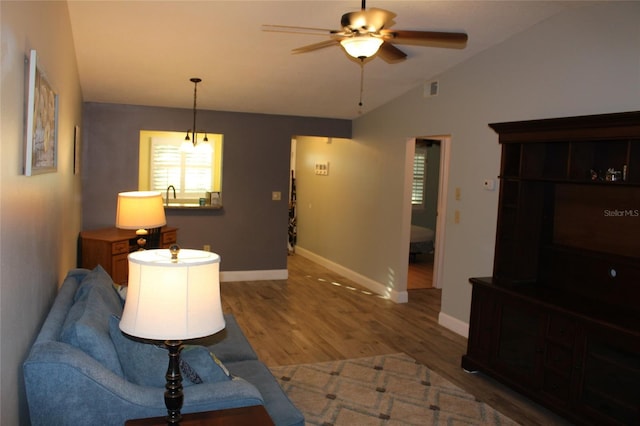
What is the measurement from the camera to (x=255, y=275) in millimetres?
7332

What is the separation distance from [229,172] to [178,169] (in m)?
1.10

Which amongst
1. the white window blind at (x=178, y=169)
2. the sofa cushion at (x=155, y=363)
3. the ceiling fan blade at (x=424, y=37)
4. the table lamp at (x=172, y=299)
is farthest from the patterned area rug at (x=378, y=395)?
the white window blind at (x=178, y=169)

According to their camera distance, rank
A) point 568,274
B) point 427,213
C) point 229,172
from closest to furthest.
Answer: point 568,274
point 229,172
point 427,213

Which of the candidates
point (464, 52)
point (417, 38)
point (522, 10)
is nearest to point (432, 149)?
point (464, 52)

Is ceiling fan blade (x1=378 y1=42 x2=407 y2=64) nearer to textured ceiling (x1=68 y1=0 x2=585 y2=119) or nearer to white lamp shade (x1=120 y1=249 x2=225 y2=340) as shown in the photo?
textured ceiling (x1=68 y1=0 x2=585 y2=119)

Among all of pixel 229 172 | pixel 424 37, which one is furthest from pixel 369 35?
pixel 229 172

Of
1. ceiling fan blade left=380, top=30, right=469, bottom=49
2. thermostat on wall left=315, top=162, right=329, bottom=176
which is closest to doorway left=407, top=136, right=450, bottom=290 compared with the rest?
thermostat on wall left=315, top=162, right=329, bottom=176

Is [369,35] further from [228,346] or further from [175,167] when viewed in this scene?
[175,167]

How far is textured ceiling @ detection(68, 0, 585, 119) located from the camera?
3.84 metres

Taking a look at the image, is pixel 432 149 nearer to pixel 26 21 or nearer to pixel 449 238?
pixel 449 238

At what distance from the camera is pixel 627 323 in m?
3.06

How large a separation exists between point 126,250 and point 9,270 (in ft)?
12.8

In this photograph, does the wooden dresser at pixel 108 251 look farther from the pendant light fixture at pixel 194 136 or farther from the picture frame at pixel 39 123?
the picture frame at pixel 39 123

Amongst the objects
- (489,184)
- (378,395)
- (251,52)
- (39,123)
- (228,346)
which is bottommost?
(378,395)
